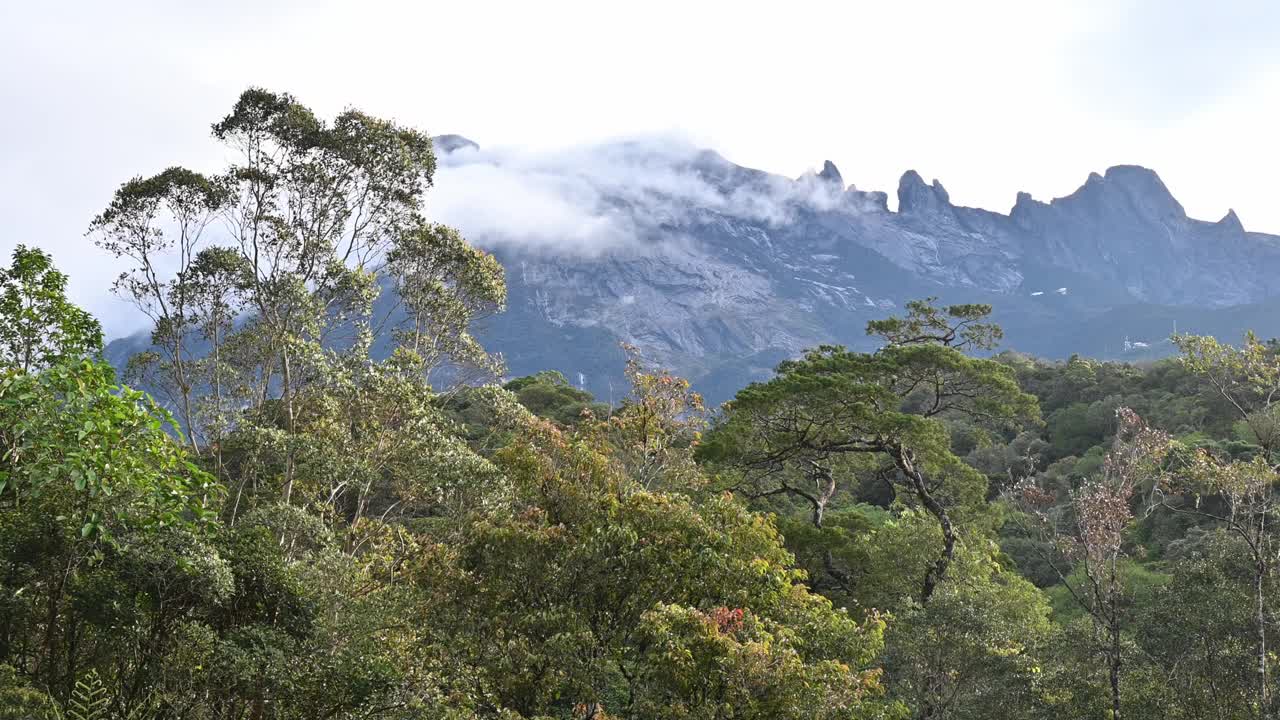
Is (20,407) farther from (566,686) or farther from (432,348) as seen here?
(432,348)

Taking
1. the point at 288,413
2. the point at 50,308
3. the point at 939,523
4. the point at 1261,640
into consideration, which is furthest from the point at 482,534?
the point at 939,523

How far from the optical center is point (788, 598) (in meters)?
12.1

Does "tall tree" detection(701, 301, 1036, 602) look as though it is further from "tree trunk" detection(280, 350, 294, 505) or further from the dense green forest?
"tree trunk" detection(280, 350, 294, 505)

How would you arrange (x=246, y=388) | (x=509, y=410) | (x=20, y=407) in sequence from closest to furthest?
(x=20, y=407), (x=509, y=410), (x=246, y=388)

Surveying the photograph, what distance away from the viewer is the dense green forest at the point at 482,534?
9.96 meters

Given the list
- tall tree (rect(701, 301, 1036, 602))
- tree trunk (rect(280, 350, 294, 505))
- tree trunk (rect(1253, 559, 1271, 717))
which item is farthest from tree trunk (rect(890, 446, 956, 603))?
tree trunk (rect(280, 350, 294, 505))

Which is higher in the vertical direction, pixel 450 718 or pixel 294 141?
pixel 294 141

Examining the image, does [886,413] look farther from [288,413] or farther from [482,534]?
[288,413]

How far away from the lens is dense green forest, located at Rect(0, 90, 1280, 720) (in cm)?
996

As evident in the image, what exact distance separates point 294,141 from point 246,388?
261 inches

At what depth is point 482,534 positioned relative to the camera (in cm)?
1181

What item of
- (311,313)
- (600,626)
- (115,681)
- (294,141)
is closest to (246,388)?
(311,313)

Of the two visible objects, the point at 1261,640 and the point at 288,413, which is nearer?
the point at 1261,640

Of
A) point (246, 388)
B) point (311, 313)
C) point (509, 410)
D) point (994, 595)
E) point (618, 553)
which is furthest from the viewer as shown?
point (246, 388)
